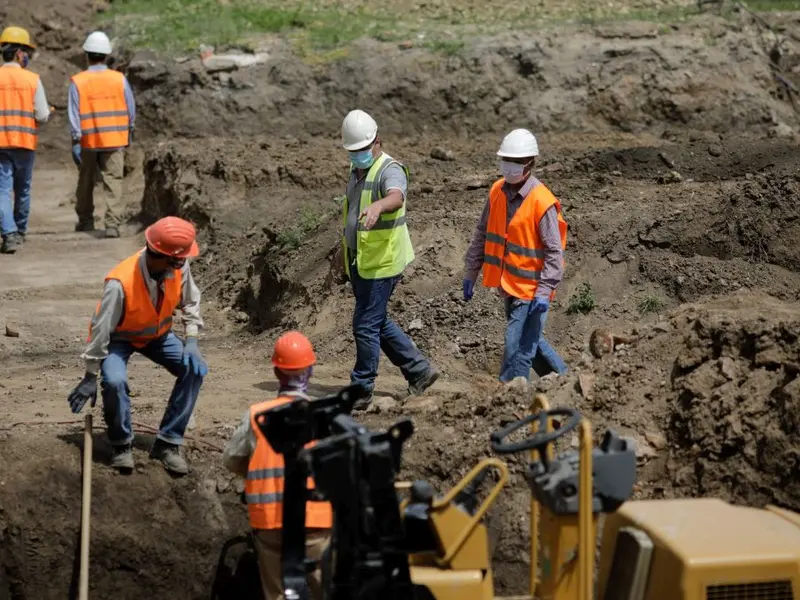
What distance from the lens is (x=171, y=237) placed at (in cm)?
710

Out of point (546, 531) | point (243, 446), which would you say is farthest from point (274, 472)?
point (546, 531)

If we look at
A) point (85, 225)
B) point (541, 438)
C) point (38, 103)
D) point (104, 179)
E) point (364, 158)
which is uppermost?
point (364, 158)

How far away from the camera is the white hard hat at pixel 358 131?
8.69 m

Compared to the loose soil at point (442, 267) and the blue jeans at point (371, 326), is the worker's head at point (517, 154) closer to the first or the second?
the blue jeans at point (371, 326)

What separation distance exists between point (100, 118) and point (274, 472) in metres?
9.46

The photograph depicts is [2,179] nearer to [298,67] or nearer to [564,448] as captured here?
[298,67]

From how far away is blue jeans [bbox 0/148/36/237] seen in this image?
47.8 ft

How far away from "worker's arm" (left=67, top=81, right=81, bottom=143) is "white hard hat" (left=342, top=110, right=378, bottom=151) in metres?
6.86

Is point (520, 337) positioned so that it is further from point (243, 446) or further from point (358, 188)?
point (243, 446)

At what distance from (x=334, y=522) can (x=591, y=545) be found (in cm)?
97

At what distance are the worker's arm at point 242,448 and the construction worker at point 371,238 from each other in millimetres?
2309

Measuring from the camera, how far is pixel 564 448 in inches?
304

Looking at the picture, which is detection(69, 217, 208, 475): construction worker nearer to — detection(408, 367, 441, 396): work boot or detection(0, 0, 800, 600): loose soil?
detection(0, 0, 800, 600): loose soil

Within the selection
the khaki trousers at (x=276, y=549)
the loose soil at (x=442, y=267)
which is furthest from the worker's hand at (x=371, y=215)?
the khaki trousers at (x=276, y=549)
